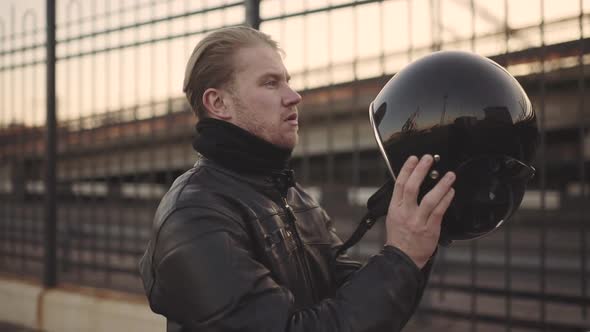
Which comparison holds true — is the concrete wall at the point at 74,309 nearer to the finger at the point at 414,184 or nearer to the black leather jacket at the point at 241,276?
the black leather jacket at the point at 241,276

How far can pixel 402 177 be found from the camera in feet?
3.88

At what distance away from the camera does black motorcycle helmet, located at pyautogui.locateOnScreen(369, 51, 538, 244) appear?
1262 millimetres

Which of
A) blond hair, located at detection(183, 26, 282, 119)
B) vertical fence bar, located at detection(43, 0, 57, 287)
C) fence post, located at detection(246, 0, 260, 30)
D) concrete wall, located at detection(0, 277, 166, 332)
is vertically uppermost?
fence post, located at detection(246, 0, 260, 30)

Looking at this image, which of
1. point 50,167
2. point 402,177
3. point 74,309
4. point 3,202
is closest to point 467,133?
point 402,177

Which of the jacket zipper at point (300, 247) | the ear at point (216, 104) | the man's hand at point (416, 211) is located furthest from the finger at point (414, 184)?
the ear at point (216, 104)

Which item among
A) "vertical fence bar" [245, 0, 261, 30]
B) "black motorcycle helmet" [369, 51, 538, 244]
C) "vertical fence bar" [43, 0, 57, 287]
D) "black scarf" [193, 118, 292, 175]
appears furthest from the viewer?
"vertical fence bar" [43, 0, 57, 287]

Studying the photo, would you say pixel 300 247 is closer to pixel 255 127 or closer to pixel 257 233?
pixel 257 233

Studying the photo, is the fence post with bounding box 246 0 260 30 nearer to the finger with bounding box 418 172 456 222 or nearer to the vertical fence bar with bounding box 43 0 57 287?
the vertical fence bar with bounding box 43 0 57 287

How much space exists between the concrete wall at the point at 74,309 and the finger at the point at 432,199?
8.94 feet

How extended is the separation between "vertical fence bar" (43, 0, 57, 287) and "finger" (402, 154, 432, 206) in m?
3.82

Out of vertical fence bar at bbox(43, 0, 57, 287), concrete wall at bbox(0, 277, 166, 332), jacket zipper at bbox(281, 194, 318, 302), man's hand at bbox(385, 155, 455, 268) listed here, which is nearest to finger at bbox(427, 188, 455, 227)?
man's hand at bbox(385, 155, 455, 268)

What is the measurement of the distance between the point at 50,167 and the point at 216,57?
135 inches

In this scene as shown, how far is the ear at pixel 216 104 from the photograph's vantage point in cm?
145

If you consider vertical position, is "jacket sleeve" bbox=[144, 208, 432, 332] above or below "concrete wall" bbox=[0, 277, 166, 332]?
above
